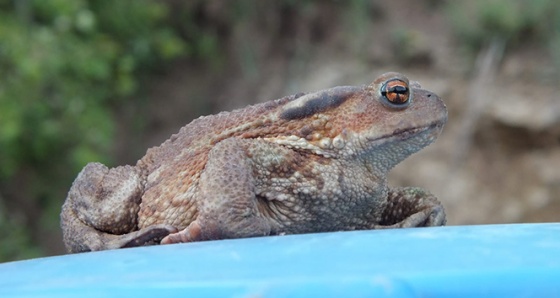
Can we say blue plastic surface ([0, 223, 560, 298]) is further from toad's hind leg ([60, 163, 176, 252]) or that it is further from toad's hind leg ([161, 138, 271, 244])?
toad's hind leg ([60, 163, 176, 252])

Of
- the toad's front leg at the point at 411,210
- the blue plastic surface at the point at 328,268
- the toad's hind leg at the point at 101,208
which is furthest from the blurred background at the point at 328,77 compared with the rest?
the blue plastic surface at the point at 328,268

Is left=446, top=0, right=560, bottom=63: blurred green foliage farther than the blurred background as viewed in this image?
Yes

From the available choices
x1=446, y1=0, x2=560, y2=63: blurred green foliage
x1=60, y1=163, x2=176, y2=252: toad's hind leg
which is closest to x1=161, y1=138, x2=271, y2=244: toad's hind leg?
x1=60, y1=163, x2=176, y2=252: toad's hind leg

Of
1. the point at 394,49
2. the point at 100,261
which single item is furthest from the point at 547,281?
the point at 394,49

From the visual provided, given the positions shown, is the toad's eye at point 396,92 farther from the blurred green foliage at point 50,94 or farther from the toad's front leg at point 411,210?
the blurred green foliage at point 50,94

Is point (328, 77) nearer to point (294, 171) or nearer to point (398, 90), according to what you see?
point (398, 90)

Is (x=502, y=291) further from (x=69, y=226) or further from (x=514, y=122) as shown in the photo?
(x=514, y=122)

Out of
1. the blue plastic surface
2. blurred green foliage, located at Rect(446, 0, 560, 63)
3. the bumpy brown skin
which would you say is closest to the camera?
the blue plastic surface
